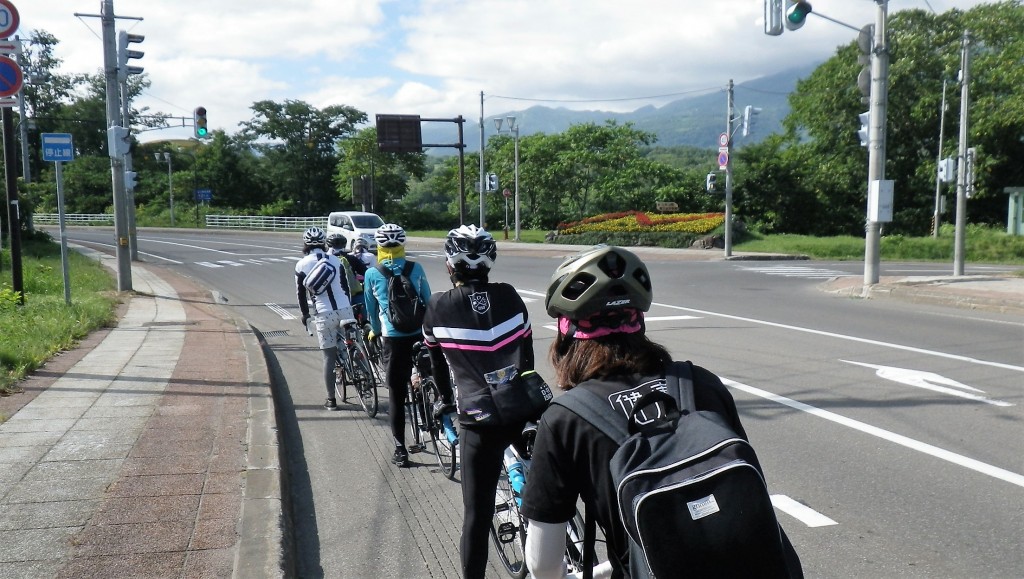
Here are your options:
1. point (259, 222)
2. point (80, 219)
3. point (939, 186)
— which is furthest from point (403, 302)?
point (80, 219)

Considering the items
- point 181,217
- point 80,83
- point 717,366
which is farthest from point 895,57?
point 80,83

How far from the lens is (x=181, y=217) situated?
73438 millimetres

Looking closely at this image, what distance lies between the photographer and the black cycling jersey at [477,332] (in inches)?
145

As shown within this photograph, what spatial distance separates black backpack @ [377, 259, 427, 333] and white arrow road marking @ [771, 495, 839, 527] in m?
2.58

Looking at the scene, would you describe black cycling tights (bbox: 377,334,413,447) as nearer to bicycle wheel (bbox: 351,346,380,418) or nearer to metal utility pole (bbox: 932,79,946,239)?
bicycle wheel (bbox: 351,346,380,418)

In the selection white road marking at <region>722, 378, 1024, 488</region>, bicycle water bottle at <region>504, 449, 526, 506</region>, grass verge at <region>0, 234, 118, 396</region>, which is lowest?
white road marking at <region>722, 378, 1024, 488</region>

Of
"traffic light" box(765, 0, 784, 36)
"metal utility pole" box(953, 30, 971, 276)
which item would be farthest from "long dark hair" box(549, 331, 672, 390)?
"metal utility pole" box(953, 30, 971, 276)

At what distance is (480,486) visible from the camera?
11.3 ft

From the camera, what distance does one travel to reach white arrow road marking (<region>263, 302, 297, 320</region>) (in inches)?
607

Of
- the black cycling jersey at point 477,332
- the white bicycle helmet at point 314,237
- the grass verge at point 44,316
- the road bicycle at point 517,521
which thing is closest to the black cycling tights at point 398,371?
the road bicycle at point 517,521

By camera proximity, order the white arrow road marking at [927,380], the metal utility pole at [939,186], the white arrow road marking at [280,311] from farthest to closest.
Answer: the metal utility pole at [939,186]
the white arrow road marking at [280,311]
the white arrow road marking at [927,380]

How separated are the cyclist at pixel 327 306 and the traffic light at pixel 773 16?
9177mm

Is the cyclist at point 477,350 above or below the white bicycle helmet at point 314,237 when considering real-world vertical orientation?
below

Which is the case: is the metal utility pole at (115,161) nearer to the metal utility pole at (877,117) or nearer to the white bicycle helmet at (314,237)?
the white bicycle helmet at (314,237)
